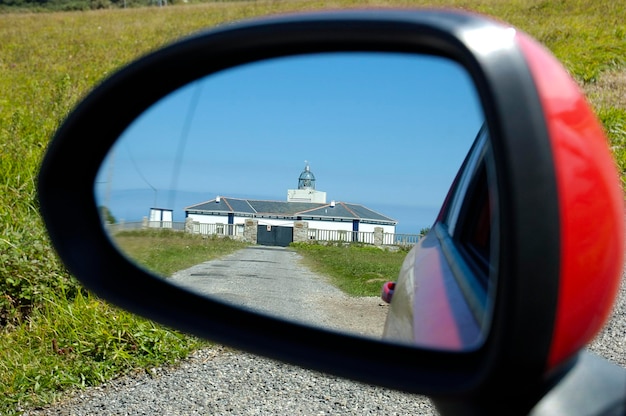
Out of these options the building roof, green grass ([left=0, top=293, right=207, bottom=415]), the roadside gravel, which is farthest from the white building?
green grass ([left=0, top=293, right=207, bottom=415])

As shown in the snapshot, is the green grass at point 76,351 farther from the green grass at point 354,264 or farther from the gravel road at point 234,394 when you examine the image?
the green grass at point 354,264

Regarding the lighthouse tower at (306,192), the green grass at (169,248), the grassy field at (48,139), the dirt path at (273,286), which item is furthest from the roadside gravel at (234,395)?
the lighthouse tower at (306,192)

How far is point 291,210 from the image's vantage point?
1.48 meters

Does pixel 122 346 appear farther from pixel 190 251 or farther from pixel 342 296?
pixel 342 296

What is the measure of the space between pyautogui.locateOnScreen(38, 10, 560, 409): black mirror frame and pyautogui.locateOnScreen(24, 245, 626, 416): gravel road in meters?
1.89

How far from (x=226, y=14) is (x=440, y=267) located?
92.9ft

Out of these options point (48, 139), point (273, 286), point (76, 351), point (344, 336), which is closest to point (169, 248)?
point (273, 286)

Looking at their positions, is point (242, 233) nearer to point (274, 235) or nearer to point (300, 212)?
point (274, 235)

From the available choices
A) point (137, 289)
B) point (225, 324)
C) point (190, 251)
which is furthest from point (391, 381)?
point (190, 251)

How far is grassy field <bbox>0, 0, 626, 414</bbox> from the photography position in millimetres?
3996

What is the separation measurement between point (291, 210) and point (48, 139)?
8.72 meters

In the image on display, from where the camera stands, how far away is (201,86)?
5.02 feet

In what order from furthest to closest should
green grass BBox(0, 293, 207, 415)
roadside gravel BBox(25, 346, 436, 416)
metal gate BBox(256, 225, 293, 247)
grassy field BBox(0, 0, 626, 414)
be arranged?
1. grassy field BBox(0, 0, 626, 414)
2. green grass BBox(0, 293, 207, 415)
3. roadside gravel BBox(25, 346, 436, 416)
4. metal gate BBox(256, 225, 293, 247)

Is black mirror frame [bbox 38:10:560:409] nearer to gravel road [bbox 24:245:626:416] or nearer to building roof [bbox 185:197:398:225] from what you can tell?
building roof [bbox 185:197:398:225]
